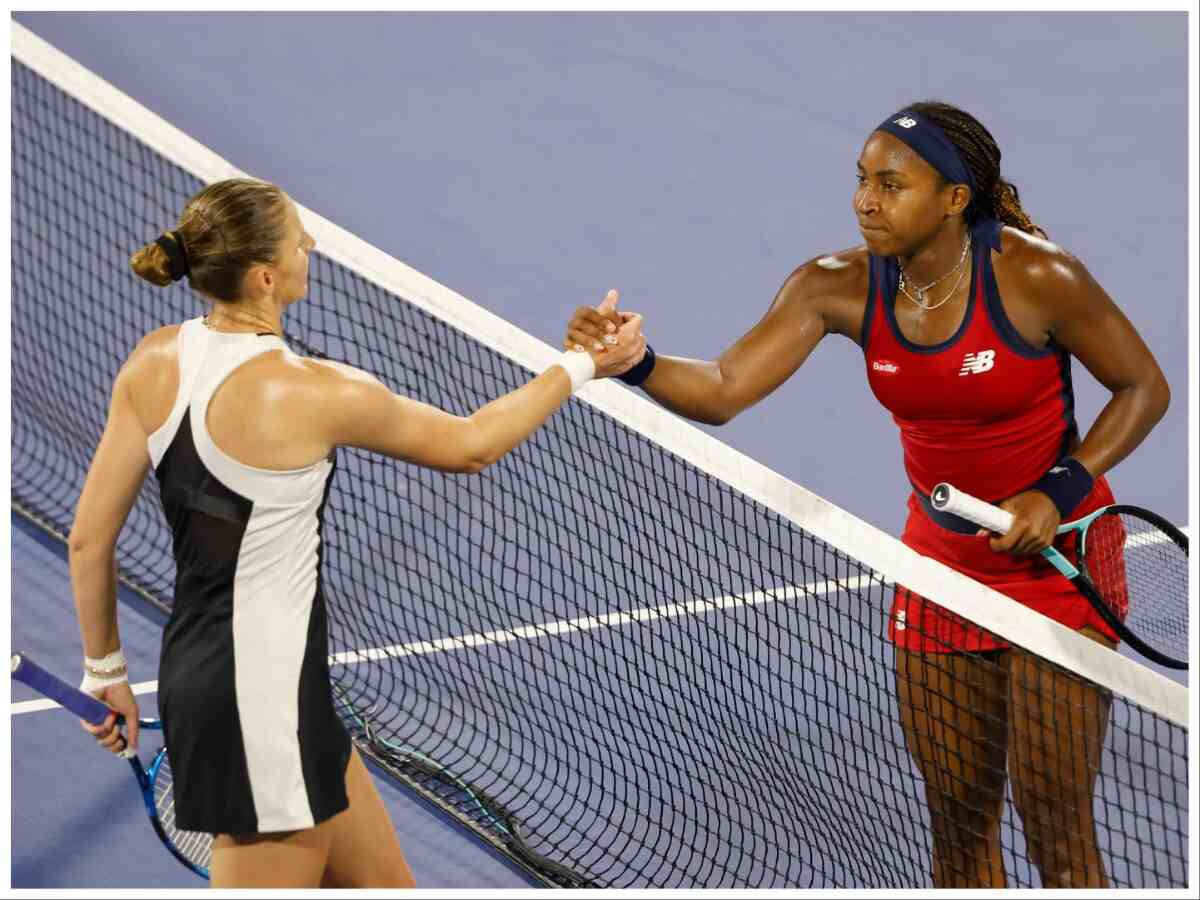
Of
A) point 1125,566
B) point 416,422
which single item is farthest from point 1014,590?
point 416,422

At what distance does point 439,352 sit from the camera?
6281 mm

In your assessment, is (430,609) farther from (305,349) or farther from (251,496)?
(251,496)

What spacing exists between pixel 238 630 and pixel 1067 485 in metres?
1.75

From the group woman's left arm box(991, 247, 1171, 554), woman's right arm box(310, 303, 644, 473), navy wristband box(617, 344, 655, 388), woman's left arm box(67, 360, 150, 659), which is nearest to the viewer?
woman's right arm box(310, 303, 644, 473)

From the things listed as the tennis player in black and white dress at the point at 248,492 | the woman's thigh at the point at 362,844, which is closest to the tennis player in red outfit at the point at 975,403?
the tennis player in black and white dress at the point at 248,492

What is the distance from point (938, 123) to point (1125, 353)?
64 centimetres

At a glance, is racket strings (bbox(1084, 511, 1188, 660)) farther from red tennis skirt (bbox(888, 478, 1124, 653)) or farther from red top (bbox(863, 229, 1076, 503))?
red top (bbox(863, 229, 1076, 503))

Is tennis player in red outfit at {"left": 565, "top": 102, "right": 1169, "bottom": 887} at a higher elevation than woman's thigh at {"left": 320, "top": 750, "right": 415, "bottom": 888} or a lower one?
higher

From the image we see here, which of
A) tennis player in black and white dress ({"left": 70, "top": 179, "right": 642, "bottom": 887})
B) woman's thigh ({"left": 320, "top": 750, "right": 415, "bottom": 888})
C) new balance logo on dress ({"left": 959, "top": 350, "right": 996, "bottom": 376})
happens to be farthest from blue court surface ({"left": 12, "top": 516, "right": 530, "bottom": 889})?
new balance logo on dress ({"left": 959, "top": 350, "right": 996, "bottom": 376})

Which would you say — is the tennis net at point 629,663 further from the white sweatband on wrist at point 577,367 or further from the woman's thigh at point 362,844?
the woman's thigh at point 362,844

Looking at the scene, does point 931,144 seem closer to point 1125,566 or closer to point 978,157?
point 978,157

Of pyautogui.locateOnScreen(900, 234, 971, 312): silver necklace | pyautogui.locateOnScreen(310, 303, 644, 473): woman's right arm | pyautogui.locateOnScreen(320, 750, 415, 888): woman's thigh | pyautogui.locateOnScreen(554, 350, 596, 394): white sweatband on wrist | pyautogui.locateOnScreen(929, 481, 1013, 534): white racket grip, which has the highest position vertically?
pyautogui.locateOnScreen(900, 234, 971, 312): silver necklace

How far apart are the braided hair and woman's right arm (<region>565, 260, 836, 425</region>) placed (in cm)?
39

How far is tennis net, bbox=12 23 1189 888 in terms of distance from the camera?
3689 millimetres
